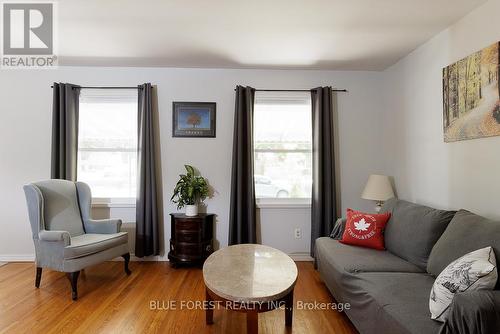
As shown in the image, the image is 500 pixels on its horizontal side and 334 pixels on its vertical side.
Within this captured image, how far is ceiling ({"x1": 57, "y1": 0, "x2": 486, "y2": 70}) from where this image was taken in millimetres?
1963

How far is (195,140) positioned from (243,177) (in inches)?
31.4

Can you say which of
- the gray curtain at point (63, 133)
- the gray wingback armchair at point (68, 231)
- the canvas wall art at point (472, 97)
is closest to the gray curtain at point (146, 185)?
the gray wingback armchair at point (68, 231)

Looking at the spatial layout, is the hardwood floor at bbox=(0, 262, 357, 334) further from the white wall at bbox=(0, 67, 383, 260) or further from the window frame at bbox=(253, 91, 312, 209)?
the window frame at bbox=(253, 91, 312, 209)

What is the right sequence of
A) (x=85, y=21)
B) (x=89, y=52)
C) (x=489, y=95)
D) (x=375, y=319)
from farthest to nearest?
(x=89, y=52), (x=85, y=21), (x=489, y=95), (x=375, y=319)

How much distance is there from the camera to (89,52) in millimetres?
2801

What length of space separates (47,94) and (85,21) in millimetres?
1586

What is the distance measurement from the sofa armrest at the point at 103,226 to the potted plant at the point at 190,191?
2.32 ft

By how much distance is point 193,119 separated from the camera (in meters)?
3.26

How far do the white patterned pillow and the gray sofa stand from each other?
2.3 inches

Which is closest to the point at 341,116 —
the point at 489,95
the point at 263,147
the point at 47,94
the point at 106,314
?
the point at 263,147

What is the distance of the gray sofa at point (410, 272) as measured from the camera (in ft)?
3.78

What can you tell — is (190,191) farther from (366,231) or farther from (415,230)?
(415,230)

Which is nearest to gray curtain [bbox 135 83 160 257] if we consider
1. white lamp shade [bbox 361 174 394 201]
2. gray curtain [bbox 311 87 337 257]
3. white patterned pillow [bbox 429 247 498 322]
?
gray curtain [bbox 311 87 337 257]

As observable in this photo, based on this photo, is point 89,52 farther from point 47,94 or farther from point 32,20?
point 47,94
